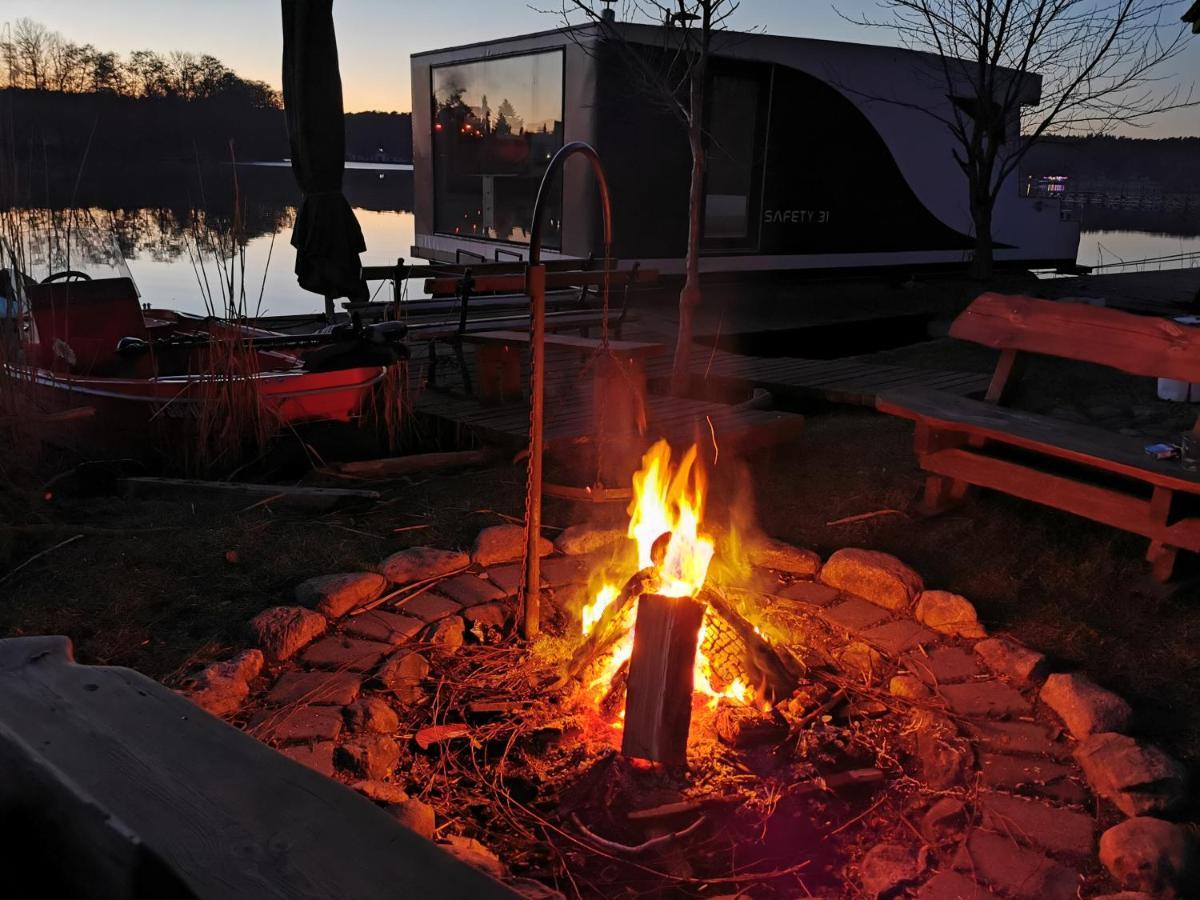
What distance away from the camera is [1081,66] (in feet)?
38.5

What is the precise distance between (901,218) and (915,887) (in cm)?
1243

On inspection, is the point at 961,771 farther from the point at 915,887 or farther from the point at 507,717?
the point at 507,717

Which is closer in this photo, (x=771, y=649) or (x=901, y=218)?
(x=771, y=649)

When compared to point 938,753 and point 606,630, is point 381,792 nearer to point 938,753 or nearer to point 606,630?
point 606,630

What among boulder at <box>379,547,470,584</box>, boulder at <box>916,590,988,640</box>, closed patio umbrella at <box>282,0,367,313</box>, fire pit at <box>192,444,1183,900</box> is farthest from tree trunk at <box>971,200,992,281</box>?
boulder at <box>379,547,470,584</box>

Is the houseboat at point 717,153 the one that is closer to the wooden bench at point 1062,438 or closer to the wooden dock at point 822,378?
the wooden dock at point 822,378

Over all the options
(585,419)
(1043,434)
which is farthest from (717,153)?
(1043,434)

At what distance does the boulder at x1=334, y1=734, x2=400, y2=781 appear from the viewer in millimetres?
2467

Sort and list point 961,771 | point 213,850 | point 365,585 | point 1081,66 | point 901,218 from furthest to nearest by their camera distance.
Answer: point 901,218 < point 1081,66 < point 365,585 < point 961,771 < point 213,850

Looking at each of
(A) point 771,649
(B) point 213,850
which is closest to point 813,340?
(A) point 771,649

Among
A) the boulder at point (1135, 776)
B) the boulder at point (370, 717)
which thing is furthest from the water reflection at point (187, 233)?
the boulder at point (1135, 776)

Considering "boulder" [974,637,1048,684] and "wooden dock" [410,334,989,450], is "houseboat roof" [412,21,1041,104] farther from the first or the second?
"boulder" [974,637,1048,684]

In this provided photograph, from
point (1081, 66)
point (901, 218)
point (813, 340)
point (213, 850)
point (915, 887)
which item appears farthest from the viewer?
point (901, 218)

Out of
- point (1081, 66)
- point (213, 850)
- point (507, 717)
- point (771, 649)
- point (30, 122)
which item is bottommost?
point (507, 717)
